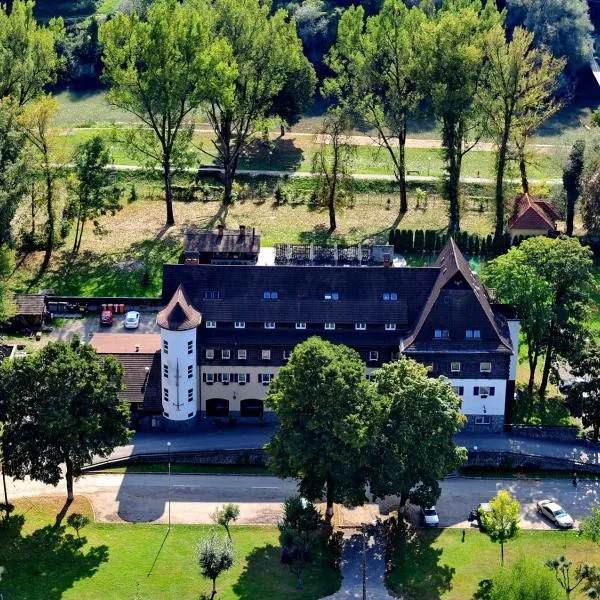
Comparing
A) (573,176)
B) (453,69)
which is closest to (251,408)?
(453,69)

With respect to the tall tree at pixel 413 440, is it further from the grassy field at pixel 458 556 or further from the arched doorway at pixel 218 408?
the arched doorway at pixel 218 408

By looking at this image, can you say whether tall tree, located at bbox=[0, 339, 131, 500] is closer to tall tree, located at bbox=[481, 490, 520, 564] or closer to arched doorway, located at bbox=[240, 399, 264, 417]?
arched doorway, located at bbox=[240, 399, 264, 417]

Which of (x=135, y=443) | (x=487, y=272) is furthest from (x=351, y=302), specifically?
(x=135, y=443)

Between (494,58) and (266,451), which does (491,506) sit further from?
(494,58)

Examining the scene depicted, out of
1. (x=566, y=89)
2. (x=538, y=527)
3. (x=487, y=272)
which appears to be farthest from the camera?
(x=566, y=89)

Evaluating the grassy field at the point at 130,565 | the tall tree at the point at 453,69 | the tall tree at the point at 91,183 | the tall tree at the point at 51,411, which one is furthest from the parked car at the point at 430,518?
the tall tree at the point at 91,183

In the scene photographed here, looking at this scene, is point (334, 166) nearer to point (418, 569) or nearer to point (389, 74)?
point (389, 74)
